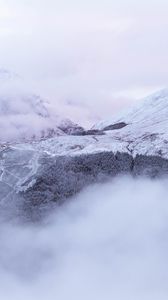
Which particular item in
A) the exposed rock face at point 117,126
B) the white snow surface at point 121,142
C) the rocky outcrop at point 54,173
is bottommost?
the rocky outcrop at point 54,173

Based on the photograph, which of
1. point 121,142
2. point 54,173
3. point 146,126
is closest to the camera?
point 54,173

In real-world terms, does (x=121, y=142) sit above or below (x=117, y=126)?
below

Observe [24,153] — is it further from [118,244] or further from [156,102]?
[156,102]

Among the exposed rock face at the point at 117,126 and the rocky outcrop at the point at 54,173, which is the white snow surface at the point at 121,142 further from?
the exposed rock face at the point at 117,126

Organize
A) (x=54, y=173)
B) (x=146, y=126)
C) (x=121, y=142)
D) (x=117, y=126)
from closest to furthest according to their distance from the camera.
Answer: (x=54, y=173), (x=121, y=142), (x=146, y=126), (x=117, y=126)

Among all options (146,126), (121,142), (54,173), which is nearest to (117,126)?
(146,126)

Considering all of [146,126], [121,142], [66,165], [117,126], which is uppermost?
[117,126]

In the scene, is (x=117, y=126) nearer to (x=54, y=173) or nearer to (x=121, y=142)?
(x=121, y=142)

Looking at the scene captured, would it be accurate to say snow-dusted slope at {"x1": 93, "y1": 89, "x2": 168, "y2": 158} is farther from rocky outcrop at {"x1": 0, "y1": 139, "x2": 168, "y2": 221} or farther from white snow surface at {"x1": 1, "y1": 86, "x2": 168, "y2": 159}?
rocky outcrop at {"x1": 0, "y1": 139, "x2": 168, "y2": 221}

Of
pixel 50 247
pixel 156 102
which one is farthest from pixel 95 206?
pixel 156 102

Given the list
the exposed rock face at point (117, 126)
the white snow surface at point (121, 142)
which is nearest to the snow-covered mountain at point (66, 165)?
the white snow surface at point (121, 142)

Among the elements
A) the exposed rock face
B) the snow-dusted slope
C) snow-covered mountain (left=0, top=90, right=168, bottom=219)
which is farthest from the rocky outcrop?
the exposed rock face
